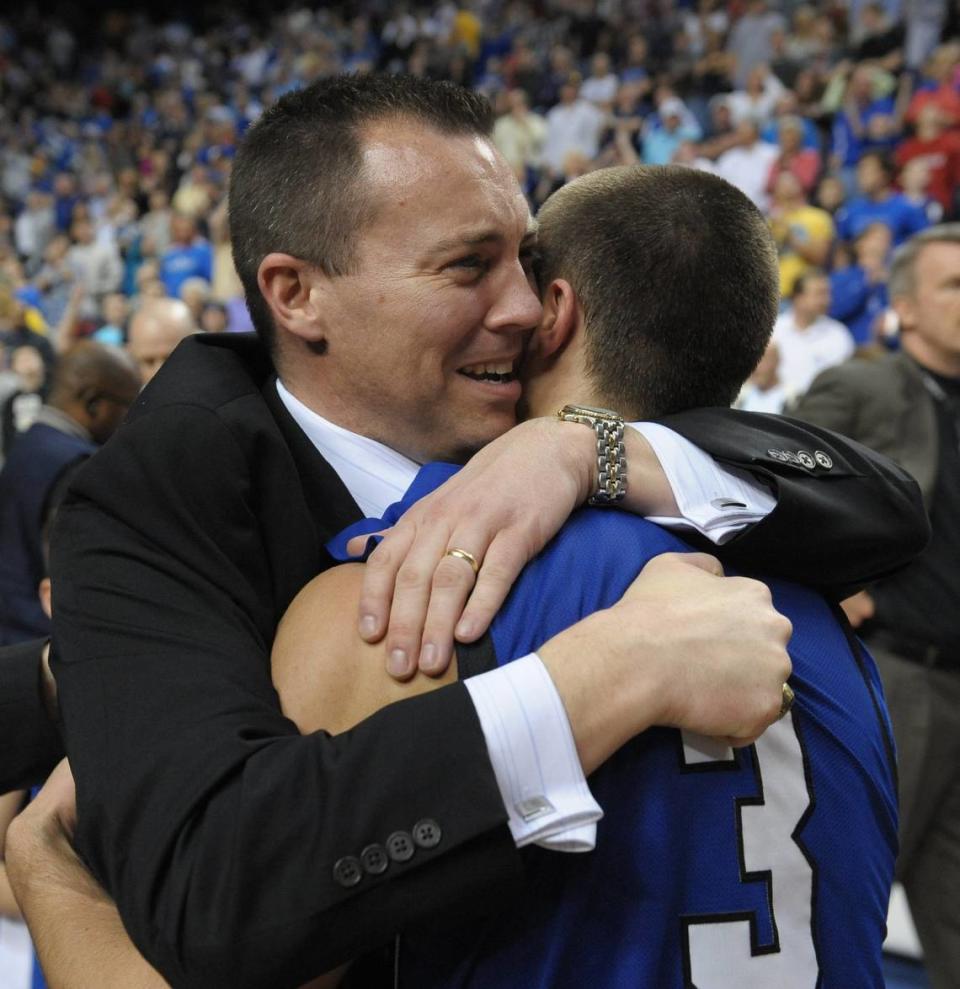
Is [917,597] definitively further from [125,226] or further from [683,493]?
[125,226]

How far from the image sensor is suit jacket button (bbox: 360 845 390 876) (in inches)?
40.5

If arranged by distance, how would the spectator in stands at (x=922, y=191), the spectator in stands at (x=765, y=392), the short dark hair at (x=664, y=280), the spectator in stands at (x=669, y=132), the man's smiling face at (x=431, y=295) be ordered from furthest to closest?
the spectator in stands at (x=669, y=132)
the spectator in stands at (x=922, y=191)
the spectator in stands at (x=765, y=392)
the man's smiling face at (x=431, y=295)
the short dark hair at (x=664, y=280)

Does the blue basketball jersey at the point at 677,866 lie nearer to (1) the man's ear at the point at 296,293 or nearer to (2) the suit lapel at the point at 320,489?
(2) the suit lapel at the point at 320,489

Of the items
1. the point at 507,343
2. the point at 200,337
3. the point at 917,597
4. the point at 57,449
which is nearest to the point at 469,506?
the point at 507,343

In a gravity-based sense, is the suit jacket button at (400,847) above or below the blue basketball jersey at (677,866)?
above

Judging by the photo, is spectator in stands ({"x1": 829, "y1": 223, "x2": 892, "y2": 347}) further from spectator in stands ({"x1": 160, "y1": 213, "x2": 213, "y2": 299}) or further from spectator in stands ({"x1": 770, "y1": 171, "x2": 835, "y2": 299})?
spectator in stands ({"x1": 160, "y1": 213, "x2": 213, "y2": 299})

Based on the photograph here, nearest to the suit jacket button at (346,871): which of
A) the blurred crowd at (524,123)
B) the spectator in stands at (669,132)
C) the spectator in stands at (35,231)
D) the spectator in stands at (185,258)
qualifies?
the blurred crowd at (524,123)

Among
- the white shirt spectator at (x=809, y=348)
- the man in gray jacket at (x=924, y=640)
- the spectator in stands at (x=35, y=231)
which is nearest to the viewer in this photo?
the man in gray jacket at (x=924, y=640)

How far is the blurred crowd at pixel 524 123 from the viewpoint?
8648 mm

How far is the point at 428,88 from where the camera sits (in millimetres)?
1679

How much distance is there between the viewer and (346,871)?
1.03 m

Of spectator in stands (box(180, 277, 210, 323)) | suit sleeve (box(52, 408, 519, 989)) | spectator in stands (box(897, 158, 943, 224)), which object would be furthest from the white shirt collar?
spectator in stands (box(180, 277, 210, 323))

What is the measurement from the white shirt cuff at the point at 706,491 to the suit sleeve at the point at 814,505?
0.6 inches

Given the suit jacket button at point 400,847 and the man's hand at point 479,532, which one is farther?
the man's hand at point 479,532
